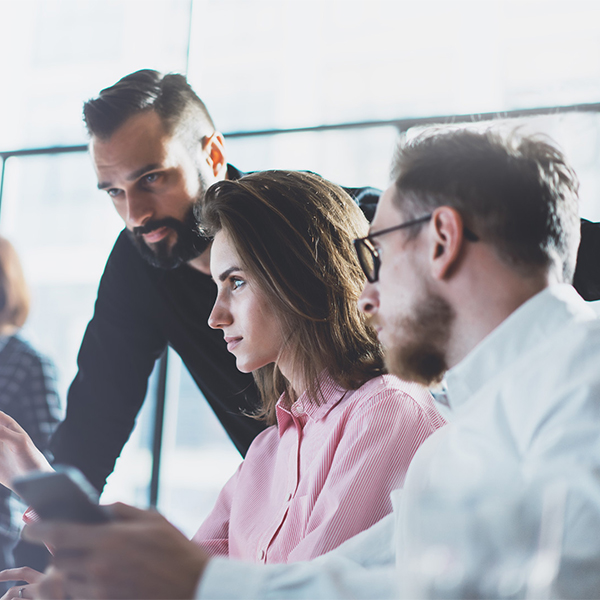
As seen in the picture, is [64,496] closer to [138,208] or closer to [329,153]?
[138,208]

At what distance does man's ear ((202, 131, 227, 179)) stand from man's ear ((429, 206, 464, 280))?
3.54 feet

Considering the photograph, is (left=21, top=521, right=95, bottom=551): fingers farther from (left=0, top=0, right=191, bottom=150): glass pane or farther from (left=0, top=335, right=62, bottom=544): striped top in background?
(left=0, top=0, right=191, bottom=150): glass pane

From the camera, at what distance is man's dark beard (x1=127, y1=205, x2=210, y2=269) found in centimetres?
166

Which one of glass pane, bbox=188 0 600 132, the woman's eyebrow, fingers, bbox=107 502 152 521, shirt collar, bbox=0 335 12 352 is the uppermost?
glass pane, bbox=188 0 600 132

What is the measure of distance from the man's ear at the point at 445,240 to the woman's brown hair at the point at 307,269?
488 mm

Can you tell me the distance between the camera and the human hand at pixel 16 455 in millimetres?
1277

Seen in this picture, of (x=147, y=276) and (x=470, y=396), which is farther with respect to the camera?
(x=147, y=276)

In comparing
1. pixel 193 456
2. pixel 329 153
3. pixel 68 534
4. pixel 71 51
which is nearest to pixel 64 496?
pixel 68 534

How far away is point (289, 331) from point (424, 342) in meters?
0.51

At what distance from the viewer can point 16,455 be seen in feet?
4.21

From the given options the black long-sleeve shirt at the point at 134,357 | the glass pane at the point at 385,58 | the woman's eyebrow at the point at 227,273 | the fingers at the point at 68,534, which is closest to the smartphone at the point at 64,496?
the fingers at the point at 68,534

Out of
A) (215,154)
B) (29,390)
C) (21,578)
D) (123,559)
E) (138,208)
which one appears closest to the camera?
(123,559)

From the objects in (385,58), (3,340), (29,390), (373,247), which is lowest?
(29,390)

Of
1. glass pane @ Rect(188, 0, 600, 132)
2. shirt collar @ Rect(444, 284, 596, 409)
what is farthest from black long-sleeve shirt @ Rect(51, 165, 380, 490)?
glass pane @ Rect(188, 0, 600, 132)
